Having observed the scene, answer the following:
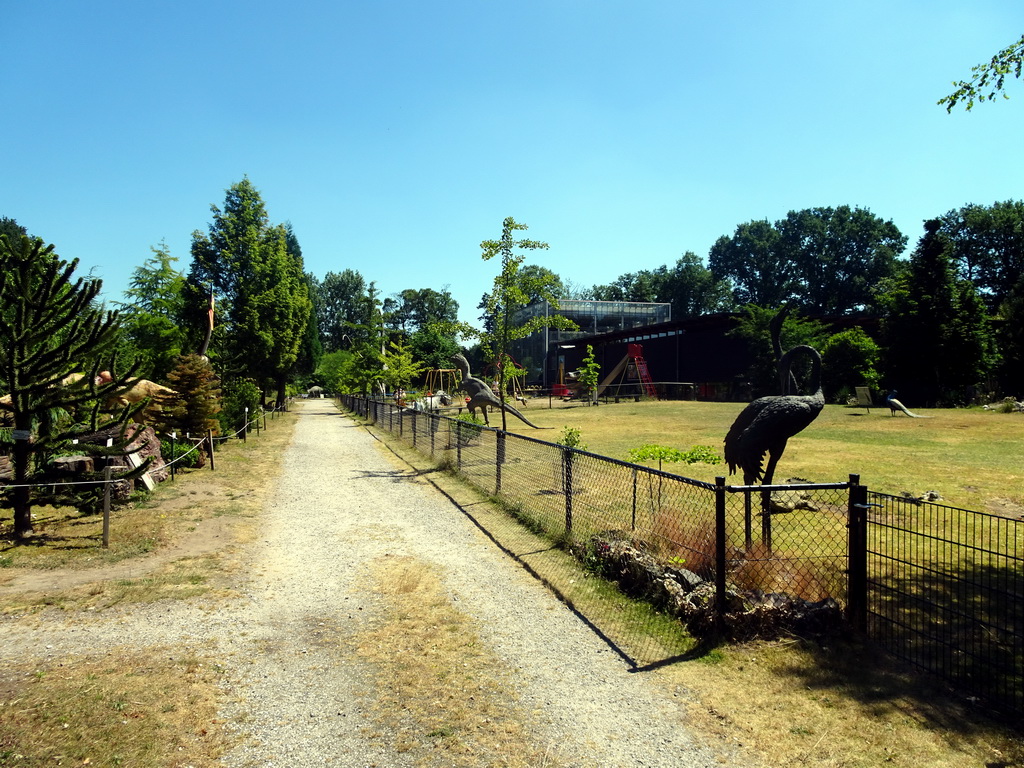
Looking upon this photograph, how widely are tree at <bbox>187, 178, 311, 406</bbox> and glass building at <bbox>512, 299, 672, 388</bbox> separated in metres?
35.4

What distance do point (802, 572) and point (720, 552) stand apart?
1.61m

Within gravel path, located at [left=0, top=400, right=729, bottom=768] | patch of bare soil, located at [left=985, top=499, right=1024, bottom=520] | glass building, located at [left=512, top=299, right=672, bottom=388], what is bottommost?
gravel path, located at [left=0, top=400, right=729, bottom=768]

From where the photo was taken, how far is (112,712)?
12.5 ft

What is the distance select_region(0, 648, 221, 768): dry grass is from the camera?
11.1ft

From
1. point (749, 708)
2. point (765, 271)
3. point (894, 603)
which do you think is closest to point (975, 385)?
point (894, 603)

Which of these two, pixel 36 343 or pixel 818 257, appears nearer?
pixel 36 343

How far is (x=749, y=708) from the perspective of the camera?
152 inches

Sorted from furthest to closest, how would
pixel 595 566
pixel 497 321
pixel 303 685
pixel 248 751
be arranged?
pixel 497 321 < pixel 595 566 < pixel 303 685 < pixel 248 751

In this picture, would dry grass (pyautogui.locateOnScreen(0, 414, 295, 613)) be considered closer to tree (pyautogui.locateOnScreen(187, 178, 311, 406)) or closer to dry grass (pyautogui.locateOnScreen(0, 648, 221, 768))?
dry grass (pyautogui.locateOnScreen(0, 648, 221, 768))

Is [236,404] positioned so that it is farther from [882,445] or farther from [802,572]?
[882,445]

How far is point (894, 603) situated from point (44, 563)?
28.1 ft

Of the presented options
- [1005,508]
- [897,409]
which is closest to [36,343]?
[1005,508]

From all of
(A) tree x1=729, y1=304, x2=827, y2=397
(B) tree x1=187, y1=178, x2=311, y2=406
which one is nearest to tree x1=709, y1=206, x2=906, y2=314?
(A) tree x1=729, y1=304, x2=827, y2=397

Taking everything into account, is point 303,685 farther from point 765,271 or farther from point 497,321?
point 765,271
